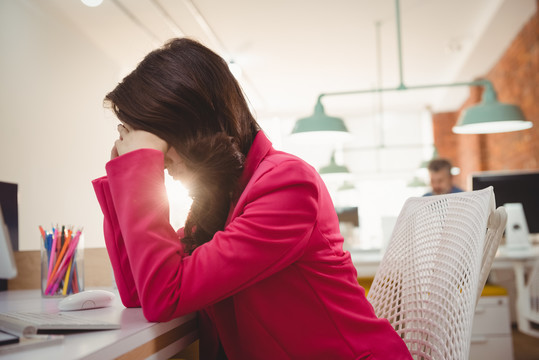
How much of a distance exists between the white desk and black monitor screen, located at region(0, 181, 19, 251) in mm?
743

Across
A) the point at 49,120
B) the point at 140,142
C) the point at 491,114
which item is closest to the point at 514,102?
the point at 491,114

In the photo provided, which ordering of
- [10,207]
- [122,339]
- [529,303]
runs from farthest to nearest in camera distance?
[529,303] → [10,207] → [122,339]

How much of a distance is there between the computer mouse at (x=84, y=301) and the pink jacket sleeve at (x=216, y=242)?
27 cm

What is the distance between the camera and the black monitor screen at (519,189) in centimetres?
367

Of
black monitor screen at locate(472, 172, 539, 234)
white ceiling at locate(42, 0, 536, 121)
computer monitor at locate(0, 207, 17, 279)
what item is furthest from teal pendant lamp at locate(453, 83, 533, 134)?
computer monitor at locate(0, 207, 17, 279)

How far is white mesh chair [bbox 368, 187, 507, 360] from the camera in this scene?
91 centimetres

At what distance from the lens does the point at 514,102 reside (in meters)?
5.18

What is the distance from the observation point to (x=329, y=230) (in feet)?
2.99

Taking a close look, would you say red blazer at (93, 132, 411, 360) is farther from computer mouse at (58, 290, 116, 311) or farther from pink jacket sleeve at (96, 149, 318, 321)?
computer mouse at (58, 290, 116, 311)

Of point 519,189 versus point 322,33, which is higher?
point 322,33

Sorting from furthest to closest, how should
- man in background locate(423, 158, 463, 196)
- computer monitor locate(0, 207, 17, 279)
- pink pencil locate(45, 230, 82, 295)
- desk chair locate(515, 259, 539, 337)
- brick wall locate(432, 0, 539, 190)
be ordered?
brick wall locate(432, 0, 539, 190) → man in background locate(423, 158, 463, 196) → desk chair locate(515, 259, 539, 337) → pink pencil locate(45, 230, 82, 295) → computer monitor locate(0, 207, 17, 279)

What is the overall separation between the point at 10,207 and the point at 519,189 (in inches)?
131

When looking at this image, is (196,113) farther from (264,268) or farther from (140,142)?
(264,268)

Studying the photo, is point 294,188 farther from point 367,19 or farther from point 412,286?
point 367,19
